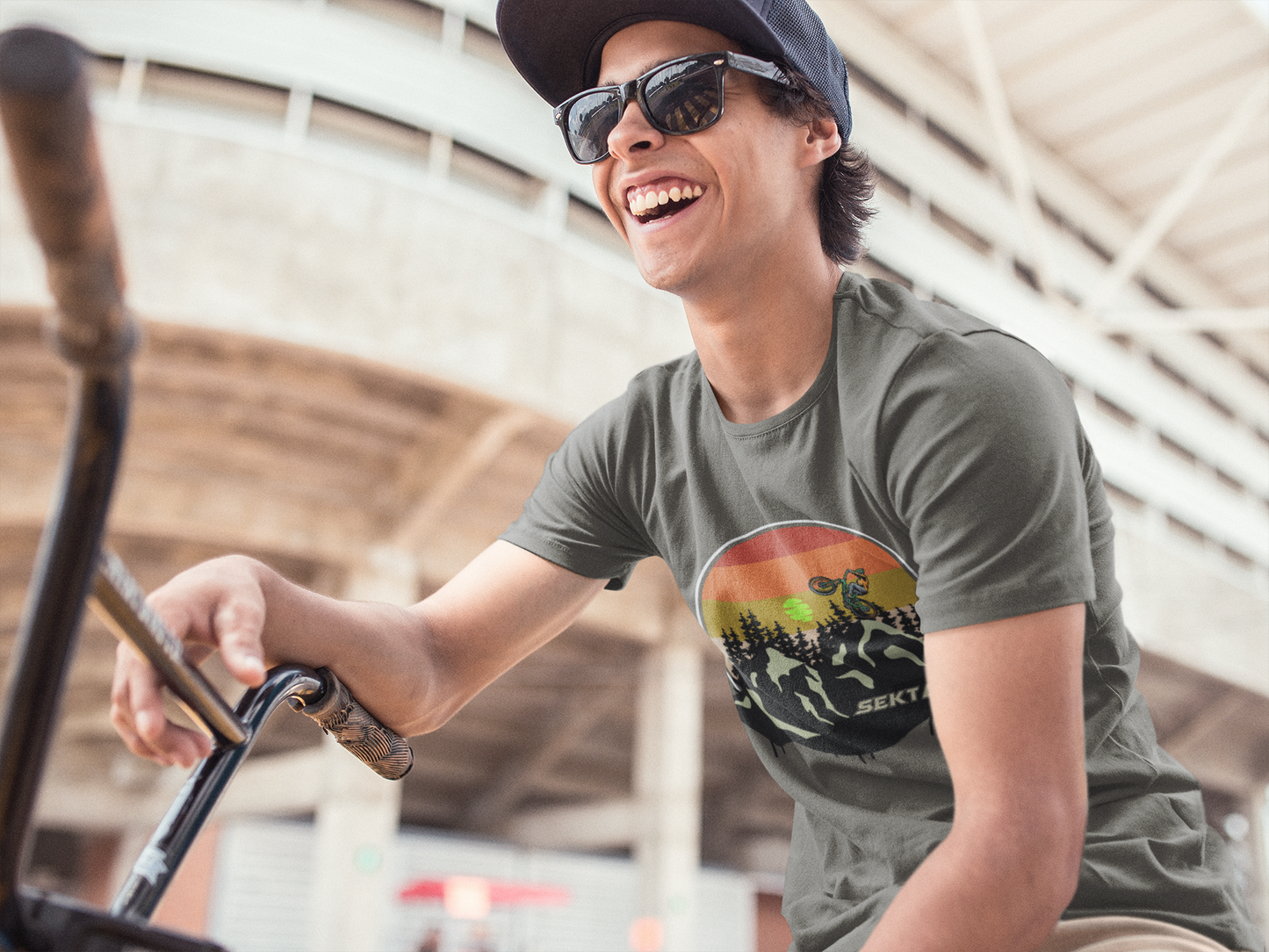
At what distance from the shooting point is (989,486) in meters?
0.99

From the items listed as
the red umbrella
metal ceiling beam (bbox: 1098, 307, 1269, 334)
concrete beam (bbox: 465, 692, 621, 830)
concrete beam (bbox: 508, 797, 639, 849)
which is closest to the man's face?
concrete beam (bbox: 508, 797, 639, 849)

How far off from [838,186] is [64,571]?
1.26 m

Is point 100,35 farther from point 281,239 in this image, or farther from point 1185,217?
point 1185,217

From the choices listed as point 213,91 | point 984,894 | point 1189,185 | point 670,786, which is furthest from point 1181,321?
point 984,894

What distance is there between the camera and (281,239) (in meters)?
8.39

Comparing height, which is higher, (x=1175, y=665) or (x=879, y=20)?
(x=879, y=20)

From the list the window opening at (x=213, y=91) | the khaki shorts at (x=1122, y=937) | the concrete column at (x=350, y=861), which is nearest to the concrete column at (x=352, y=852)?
the concrete column at (x=350, y=861)

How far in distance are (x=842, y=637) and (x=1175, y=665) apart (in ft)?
50.9

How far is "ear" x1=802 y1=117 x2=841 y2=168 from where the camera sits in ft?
4.65

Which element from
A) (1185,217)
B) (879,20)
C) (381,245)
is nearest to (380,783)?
(381,245)

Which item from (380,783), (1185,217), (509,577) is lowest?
(509,577)

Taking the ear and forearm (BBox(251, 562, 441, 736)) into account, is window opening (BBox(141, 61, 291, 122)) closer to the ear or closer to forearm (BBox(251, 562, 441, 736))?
the ear

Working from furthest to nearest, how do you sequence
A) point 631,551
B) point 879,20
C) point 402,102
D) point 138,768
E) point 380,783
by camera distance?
point 138,768
point 879,20
point 380,783
point 402,102
point 631,551

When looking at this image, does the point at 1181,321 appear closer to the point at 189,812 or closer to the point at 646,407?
the point at 646,407
